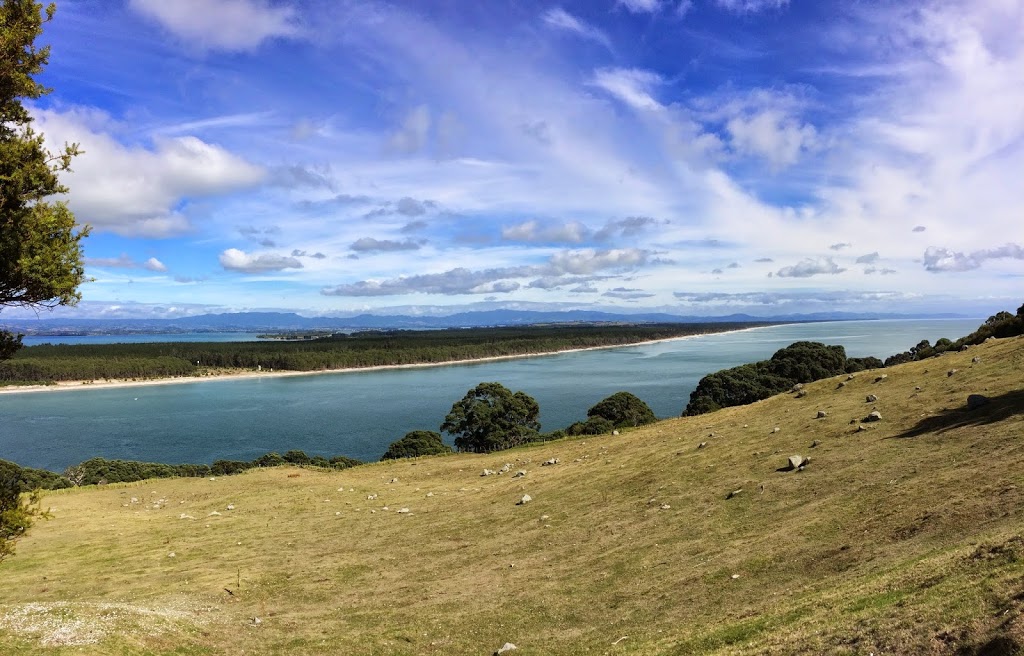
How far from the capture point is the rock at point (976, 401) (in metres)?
23.0

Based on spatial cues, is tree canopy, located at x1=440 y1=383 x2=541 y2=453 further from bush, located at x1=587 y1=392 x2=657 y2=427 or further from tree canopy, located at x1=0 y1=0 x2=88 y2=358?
tree canopy, located at x1=0 y1=0 x2=88 y2=358

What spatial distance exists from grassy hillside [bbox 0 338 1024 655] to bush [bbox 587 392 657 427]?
33.3 metres

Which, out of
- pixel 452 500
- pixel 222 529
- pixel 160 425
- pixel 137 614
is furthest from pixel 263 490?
pixel 160 425

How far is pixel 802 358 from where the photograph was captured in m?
83.9

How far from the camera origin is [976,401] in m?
23.2

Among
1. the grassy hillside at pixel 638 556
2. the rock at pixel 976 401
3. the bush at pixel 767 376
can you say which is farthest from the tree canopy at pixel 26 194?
the bush at pixel 767 376

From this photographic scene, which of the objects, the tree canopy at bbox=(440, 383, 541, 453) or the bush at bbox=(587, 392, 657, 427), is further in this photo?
the tree canopy at bbox=(440, 383, 541, 453)

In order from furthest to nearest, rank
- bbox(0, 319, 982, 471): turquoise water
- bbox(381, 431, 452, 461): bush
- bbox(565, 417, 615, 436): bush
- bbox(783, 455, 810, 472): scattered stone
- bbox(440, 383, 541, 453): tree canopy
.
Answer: bbox(0, 319, 982, 471): turquoise water, bbox(440, 383, 541, 453): tree canopy, bbox(381, 431, 452, 461): bush, bbox(565, 417, 615, 436): bush, bbox(783, 455, 810, 472): scattered stone

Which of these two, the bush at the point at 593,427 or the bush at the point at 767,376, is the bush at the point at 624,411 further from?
the bush at the point at 767,376

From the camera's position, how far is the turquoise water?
96750mm

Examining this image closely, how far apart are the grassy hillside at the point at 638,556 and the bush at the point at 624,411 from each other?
33.3m

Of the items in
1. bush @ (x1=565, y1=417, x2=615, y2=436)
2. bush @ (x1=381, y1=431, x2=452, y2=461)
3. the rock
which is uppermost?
the rock

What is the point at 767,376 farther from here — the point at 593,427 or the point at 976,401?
the point at 976,401

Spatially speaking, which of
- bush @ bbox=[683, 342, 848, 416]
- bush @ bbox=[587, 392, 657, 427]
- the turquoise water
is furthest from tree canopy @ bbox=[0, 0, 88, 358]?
the turquoise water
